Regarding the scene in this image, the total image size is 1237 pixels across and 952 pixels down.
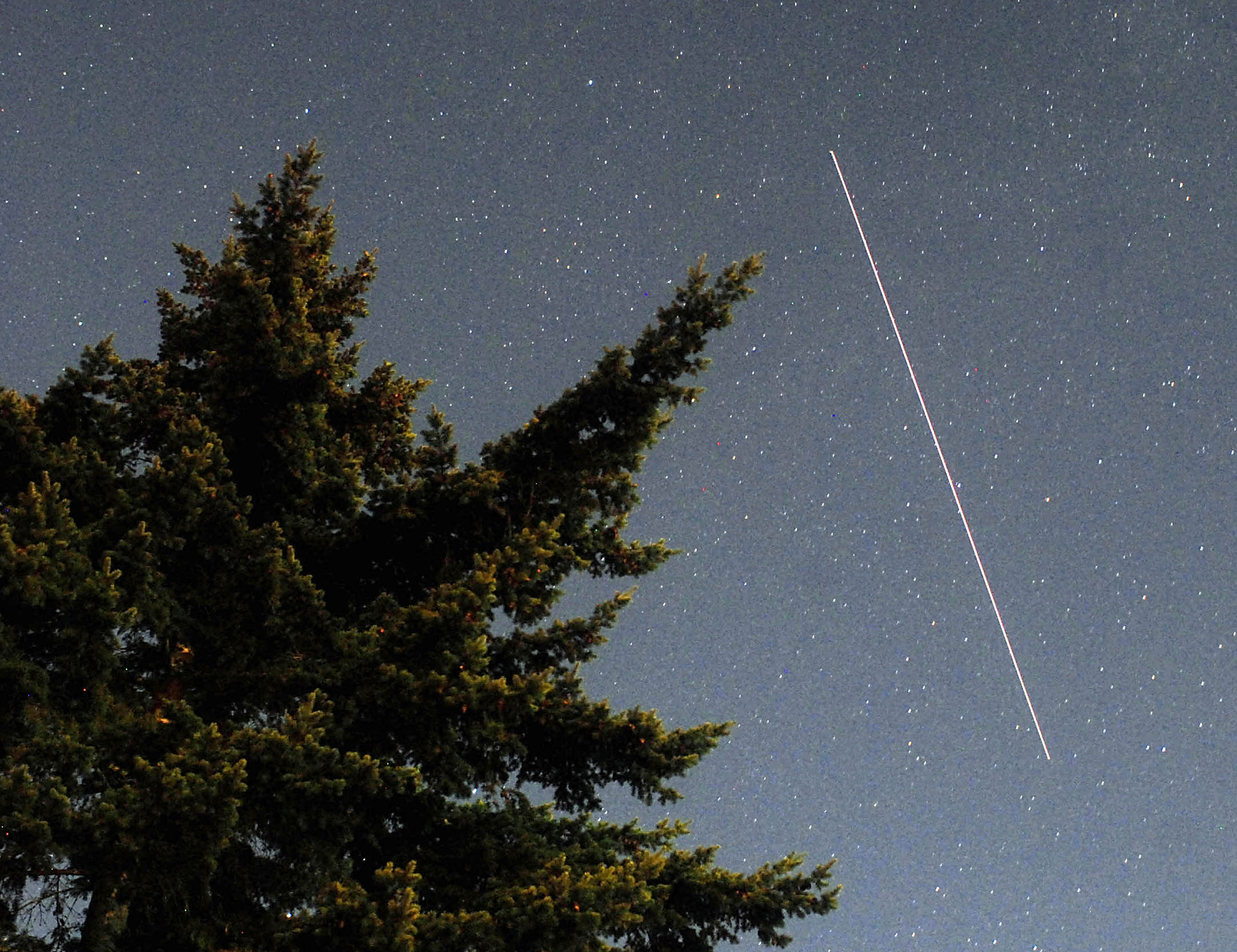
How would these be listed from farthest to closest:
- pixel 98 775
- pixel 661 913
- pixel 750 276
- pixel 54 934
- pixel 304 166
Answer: pixel 304 166 → pixel 750 276 → pixel 661 913 → pixel 54 934 → pixel 98 775

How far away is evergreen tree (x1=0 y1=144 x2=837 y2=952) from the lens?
6.83m

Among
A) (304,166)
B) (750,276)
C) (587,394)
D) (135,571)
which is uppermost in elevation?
(304,166)

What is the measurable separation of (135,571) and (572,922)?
12.0 ft

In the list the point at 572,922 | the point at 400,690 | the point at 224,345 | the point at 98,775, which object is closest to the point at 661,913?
the point at 572,922

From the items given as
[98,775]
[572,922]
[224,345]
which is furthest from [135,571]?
[572,922]

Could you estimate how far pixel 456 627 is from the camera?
7.41 m

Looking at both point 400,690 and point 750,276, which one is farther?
point 750,276

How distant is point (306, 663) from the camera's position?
27.9 ft

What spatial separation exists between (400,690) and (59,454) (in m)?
3.44

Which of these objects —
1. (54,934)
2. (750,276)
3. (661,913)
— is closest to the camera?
(54,934)

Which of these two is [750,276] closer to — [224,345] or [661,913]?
[224,345]

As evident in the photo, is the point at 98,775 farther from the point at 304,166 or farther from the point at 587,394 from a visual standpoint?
the point at 304,166

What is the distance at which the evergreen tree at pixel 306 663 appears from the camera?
683cm

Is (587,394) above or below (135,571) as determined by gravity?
above
